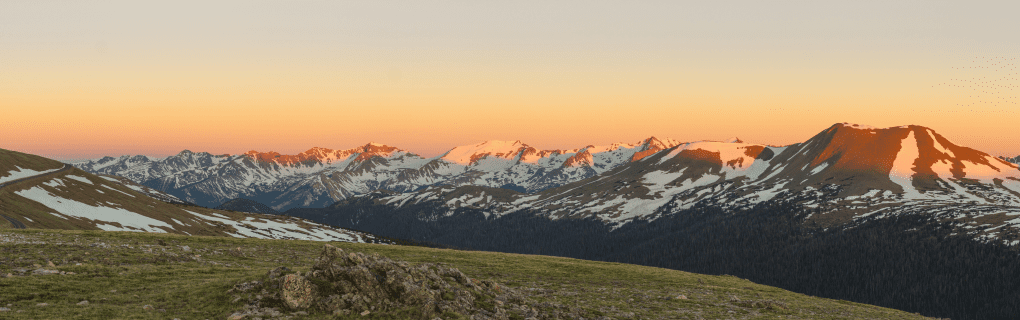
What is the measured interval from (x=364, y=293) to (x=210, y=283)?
9082 millimetres

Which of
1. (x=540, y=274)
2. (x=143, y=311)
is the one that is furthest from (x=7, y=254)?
(x=540, y=274)

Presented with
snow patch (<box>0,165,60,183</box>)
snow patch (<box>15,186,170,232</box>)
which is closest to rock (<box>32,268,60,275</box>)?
snow patch (<box>15,186,170,232</box>)

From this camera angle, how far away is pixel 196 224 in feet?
502

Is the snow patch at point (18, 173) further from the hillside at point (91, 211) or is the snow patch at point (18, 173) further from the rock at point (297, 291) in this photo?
the rock at point (297, 291)

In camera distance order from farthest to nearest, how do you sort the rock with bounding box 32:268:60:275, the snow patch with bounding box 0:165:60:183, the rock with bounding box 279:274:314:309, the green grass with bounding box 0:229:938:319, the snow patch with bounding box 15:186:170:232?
the snow patch with bounding box 0:165:60:183 → the snow patch with bounding box 15:186:170:232 → the rock with bounding box 32:268:60:275 → the rock with bounding box 279:274:314:309 → the green grass with bounding box 0:229:938:319

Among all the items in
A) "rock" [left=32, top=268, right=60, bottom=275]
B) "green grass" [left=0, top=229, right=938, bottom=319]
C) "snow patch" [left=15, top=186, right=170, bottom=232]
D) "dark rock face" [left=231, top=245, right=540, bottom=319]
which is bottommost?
"snow patch" [left=15, top=186, right=170, bottom=232]

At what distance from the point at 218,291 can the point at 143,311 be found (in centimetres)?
324

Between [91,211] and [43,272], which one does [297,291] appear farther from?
[91,211]

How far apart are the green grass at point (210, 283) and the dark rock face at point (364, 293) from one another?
0.83 metres

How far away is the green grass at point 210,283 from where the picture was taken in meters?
24.4

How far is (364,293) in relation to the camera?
26.1 meters

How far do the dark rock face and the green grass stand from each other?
0.83 metres

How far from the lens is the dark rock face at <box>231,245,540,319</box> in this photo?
2514 centimetres

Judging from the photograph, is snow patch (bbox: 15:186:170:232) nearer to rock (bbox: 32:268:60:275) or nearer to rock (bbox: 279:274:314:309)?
rock (bbox: 32:268:60:275)
